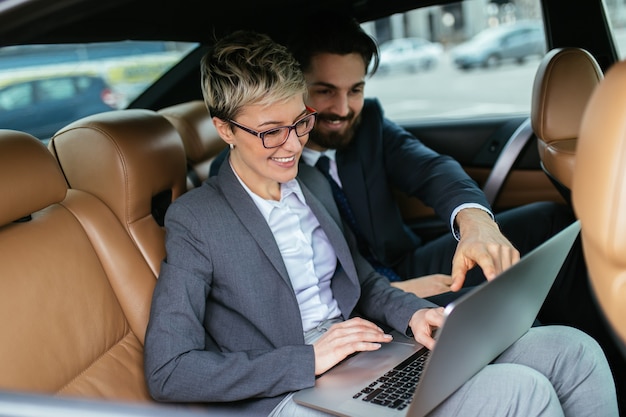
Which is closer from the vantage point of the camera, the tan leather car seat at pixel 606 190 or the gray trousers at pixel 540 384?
the tan leather car seat at pixel 606 190

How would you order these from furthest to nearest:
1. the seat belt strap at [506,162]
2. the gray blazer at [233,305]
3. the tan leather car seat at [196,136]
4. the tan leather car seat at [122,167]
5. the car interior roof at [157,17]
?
1. the seat belt strap at [506,162]
2. the tan leather car seat at [196,136]
3. the tan leather car seat at [122,167]
4. the gray blazer at [233,305]
5. the car interior roof at [157,17]

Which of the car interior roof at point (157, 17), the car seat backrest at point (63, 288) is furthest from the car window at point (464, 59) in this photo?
the car seat backrest at point (63, 288)

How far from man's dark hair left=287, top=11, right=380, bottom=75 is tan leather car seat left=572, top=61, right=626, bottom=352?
3.77 ft

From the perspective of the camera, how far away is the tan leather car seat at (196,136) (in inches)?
91.0

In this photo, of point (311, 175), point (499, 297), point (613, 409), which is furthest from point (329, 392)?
point (311, 175)

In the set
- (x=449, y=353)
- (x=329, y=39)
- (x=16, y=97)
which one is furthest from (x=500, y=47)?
(x=449, y=353)

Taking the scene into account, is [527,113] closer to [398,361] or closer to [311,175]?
[311,175]

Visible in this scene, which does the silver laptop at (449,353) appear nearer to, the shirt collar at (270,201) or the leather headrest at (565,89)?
the shirt collar at (270,201)

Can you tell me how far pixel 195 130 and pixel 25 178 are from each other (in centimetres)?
97

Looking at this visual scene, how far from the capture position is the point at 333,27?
6.70ft

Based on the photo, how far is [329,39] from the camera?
202cm

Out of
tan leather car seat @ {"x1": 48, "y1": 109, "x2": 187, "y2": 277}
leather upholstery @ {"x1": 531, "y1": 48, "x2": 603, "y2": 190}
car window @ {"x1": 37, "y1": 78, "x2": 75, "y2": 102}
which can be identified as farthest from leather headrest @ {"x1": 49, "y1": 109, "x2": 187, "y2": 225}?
car window @ {"x1": 37, "y1": 78, "x2": 75, "y2": 102}

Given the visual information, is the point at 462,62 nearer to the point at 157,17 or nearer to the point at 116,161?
the point at 157,17

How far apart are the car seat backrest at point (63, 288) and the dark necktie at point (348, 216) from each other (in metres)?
0.65
